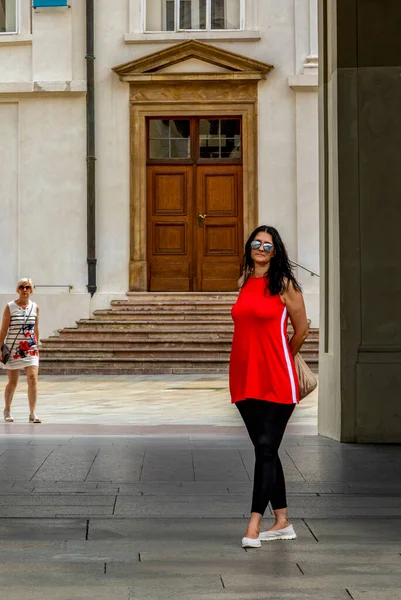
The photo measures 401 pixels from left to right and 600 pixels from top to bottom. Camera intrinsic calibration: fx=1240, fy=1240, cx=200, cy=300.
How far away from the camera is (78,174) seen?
24.6 meters

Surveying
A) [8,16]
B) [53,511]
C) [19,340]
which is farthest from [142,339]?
[53,511]

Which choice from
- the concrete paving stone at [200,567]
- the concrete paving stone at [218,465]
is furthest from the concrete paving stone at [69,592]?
the concrete paving stone at [218,465]

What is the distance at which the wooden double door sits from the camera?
24.7 meters

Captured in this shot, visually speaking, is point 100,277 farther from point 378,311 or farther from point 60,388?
point 378,311

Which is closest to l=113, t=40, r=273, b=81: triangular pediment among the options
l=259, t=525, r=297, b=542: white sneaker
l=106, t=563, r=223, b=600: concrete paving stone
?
l=259, t=525, r=297, b=542: white sneaker

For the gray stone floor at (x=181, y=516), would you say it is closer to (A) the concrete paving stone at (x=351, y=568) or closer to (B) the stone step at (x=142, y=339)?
(A) the concrete paving stone at (x=351, y=568)

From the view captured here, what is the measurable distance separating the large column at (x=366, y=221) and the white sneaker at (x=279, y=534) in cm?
442

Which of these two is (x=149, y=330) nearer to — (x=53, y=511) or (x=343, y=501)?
(x=343, y=501)

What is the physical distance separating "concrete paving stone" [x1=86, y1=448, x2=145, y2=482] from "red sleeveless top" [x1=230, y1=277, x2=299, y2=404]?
257 cm

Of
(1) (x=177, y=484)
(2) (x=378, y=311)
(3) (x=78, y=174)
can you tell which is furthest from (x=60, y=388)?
(1) (x=177, y=484)

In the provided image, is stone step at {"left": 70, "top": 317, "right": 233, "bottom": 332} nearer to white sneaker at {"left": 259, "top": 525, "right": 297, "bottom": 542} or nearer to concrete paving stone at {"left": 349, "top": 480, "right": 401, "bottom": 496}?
concrete paving stone at {"left": 349, "top": 480, "right": 401, "bottom": 496}

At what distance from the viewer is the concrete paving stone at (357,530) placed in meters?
6.88

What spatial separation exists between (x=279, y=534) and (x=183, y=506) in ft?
4.21

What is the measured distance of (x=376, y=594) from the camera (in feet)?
18.2
